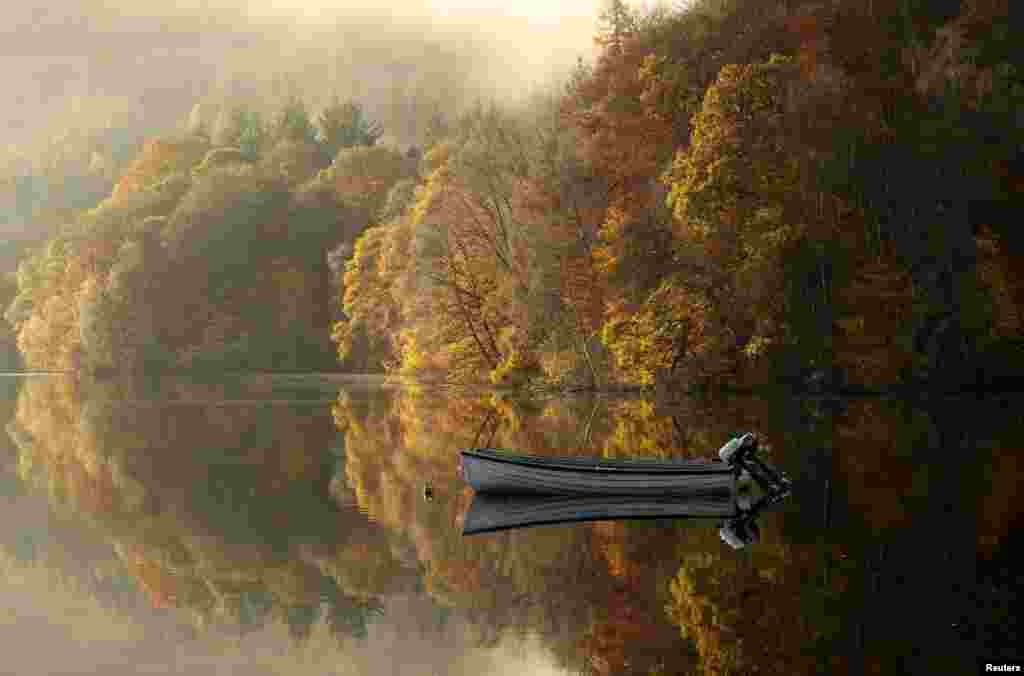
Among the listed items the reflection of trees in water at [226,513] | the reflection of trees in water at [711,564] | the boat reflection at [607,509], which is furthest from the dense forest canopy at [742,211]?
the boat reflection at [607,509]

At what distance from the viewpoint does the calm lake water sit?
10609 millimetres

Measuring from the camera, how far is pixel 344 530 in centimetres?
1745

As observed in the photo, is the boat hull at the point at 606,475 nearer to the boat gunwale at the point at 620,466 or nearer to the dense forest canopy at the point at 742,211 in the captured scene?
the boat gunwale at the point at 620,466

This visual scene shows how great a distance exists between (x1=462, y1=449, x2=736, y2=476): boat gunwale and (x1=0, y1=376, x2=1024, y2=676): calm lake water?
0.95 meters

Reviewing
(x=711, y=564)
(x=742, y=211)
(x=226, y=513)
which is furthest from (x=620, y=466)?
(x=742, y=211)

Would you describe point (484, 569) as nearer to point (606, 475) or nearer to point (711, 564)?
point (711, 564)

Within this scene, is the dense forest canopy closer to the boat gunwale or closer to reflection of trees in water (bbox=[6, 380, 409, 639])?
reflection of trees in water (bbox=[6, 380, 409, 639])

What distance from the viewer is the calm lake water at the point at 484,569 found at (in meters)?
10.6

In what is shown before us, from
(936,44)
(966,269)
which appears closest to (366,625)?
(966,269)

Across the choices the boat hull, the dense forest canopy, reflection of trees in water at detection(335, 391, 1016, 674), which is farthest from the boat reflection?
the dense forest canopy

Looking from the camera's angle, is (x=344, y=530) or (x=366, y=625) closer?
(x=366, y=625)

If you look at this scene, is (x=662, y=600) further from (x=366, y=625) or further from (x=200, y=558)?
(x=200, y=558)

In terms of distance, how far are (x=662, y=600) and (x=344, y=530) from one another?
658 centimetres

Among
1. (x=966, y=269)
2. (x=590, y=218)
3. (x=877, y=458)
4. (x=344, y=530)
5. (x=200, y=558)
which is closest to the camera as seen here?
(x=200, y=558)
